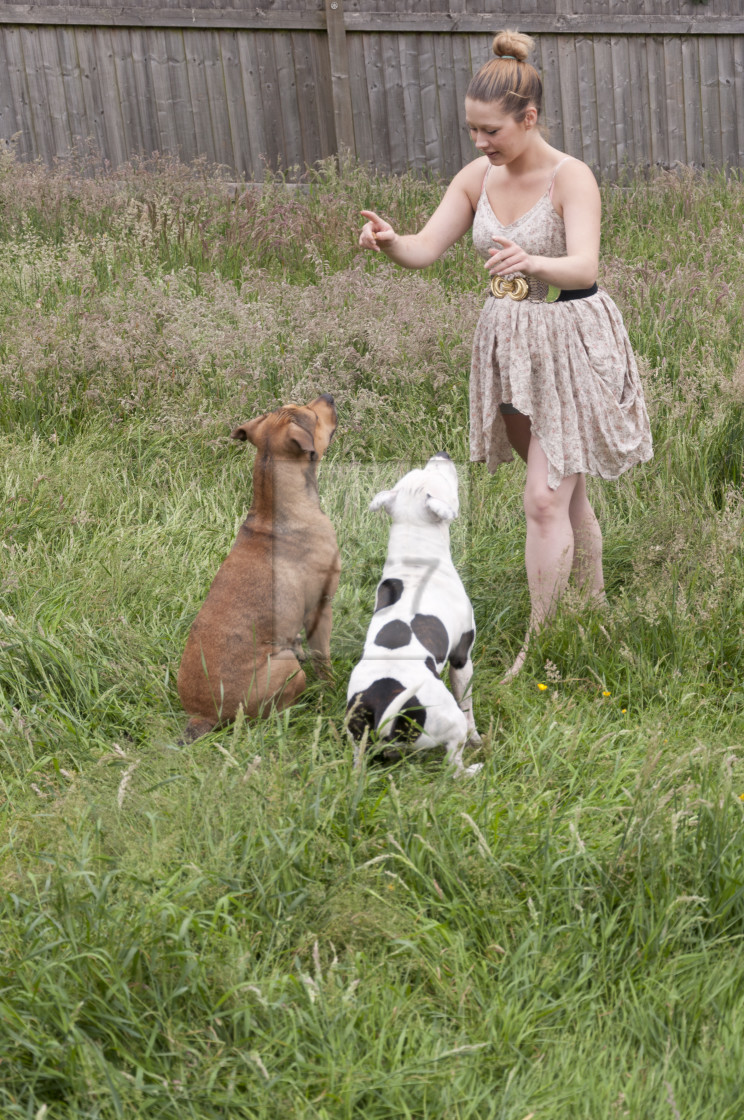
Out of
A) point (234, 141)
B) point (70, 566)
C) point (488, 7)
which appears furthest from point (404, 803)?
point (488, 7)

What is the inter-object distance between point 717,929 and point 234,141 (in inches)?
373

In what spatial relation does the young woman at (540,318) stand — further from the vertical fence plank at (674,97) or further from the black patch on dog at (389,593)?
the vertical fence plank at (674,97)

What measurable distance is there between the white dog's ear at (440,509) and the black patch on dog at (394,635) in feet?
1.18

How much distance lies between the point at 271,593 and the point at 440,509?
2.12 ft

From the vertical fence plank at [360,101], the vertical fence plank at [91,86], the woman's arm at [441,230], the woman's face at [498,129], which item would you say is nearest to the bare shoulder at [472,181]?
the woman's arm at [441,230]

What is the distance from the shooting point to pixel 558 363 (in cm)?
357

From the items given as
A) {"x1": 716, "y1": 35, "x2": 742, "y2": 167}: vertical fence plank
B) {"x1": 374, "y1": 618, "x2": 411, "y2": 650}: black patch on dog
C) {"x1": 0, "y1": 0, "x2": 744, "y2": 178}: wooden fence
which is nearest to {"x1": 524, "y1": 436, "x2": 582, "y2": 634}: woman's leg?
{"x1": 374, "y1": 618, "x2": 411, "y2": 650}: black patch on dog

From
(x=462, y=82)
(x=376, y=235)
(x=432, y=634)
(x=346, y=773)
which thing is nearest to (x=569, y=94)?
(x=462, y=82)

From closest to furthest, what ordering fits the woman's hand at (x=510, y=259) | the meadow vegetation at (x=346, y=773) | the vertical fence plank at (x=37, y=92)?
the meadow vegetation at (x=346, y=773), the woman's hand at (x=510, y=259), the vertical fence plank at (x=37, y=92)

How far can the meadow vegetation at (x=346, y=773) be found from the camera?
1.93m

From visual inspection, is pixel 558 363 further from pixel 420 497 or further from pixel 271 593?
pixel 271 593

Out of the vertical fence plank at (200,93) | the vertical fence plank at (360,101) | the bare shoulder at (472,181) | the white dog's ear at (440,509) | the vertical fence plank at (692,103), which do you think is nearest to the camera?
the white dog's ear at (440,509)

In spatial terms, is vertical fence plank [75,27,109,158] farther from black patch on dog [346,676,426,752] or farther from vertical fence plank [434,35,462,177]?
black patch on dog [346,676,426,752]

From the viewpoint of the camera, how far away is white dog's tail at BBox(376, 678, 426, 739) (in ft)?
8.92
